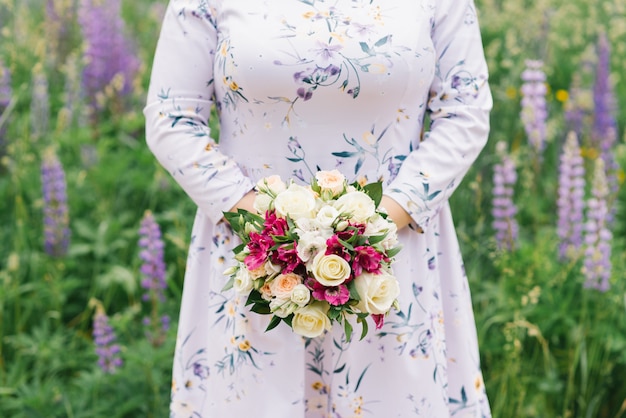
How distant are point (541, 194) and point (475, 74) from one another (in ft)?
7.11

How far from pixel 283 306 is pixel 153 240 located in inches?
47.9

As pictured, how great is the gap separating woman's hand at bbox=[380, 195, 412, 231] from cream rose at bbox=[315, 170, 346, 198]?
214 millimetres

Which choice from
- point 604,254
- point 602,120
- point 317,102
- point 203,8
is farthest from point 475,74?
point 602,120

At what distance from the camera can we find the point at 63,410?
2.64 m

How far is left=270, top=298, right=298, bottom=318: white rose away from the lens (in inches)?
60.8

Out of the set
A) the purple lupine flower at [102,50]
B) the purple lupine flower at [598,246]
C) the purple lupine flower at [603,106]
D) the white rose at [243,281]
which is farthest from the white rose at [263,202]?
the purple lupine flower at [102,50]

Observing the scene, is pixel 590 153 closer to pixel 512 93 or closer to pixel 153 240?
pixel 512 93

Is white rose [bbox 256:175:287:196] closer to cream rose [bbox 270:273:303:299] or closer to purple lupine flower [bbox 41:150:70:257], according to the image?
cream rose [bbox 270:273:303:299]

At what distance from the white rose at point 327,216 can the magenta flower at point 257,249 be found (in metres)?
0.10

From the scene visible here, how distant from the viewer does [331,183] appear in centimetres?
160

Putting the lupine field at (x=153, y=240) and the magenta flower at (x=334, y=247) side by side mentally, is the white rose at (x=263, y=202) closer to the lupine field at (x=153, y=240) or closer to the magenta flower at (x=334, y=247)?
the magenta flower at (x=334, y=247)

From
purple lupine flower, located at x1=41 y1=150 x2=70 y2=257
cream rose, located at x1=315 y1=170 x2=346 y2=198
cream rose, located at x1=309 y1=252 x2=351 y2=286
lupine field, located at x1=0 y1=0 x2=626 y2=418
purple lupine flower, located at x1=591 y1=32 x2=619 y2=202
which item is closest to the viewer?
cream rose, located at x1=309 y1=252 x2=351 y2=286

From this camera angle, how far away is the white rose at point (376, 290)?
1.53 meters

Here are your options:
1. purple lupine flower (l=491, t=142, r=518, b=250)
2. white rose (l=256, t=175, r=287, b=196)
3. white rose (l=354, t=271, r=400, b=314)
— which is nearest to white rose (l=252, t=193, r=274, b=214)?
white rose (l=256, t=175, r=287, b=196)
